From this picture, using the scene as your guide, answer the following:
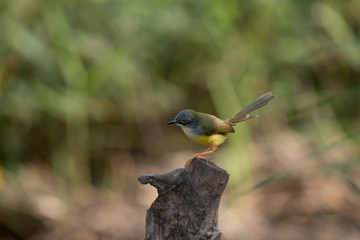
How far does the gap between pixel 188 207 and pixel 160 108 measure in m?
3.83

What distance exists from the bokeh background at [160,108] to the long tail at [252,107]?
1.46m

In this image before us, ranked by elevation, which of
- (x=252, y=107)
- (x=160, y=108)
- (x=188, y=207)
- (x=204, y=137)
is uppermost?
(x=160, y=108)

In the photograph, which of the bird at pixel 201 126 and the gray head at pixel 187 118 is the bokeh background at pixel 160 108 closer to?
the bird at pixel 201 126

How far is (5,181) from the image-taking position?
199 inches

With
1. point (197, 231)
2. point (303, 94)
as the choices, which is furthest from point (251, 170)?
point (197, 231)

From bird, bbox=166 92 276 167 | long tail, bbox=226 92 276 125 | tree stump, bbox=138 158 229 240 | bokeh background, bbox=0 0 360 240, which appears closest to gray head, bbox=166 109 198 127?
bird, bbox=166 92 276 167

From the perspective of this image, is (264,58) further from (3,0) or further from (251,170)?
(3,0)

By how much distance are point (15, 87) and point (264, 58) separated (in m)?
2.87

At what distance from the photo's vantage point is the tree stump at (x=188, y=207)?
2043 mm

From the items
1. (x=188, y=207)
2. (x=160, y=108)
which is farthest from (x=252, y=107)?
(x=160, y=108)

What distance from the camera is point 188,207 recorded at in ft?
6.73

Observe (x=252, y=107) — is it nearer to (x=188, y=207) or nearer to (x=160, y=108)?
(x=188, y=207)

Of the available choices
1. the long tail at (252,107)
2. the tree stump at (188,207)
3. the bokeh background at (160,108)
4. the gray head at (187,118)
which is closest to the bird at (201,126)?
the gray head at (187,118)

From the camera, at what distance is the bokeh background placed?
509 cm
